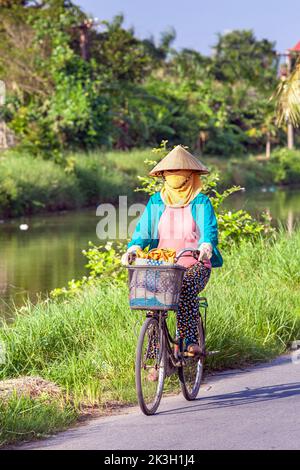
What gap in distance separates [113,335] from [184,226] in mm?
1386

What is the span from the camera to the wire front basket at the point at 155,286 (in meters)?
6.52

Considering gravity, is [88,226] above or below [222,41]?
below

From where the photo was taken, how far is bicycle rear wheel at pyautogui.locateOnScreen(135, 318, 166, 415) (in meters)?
6.68

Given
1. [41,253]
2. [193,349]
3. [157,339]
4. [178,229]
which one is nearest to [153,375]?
[157,339]

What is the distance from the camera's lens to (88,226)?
2678 cm

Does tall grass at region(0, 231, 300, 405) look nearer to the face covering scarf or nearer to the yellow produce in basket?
the yellow produce in basket

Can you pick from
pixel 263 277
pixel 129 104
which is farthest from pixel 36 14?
pixel 263 277

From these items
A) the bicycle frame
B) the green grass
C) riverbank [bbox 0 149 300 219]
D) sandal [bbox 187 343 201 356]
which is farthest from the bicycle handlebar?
riverbank [bbox 0 149 300 219]

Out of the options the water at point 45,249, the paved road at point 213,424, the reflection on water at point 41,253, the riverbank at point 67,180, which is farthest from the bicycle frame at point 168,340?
the riverbank at point 67,180

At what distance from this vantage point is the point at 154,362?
6953 millimetres

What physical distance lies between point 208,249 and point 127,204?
27451mm

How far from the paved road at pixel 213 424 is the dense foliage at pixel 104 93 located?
26.8 m

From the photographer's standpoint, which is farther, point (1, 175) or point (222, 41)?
point (222, 41)
